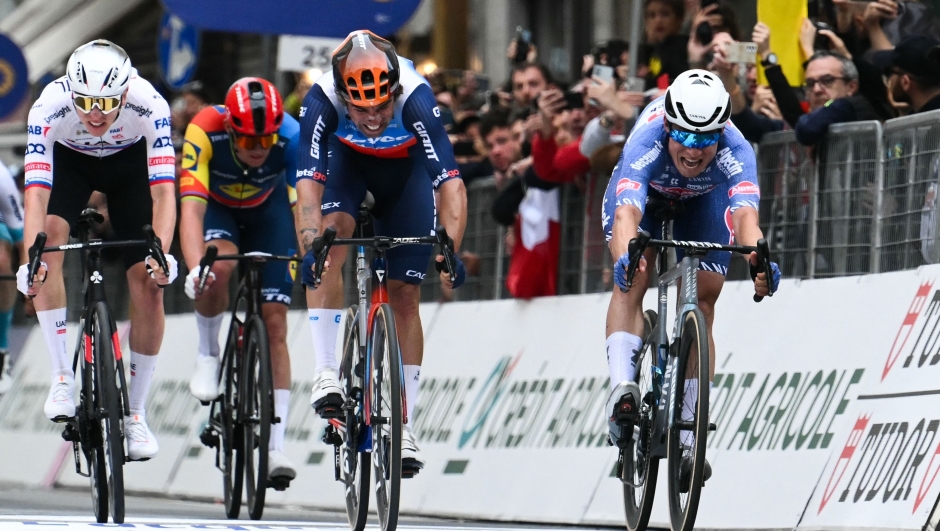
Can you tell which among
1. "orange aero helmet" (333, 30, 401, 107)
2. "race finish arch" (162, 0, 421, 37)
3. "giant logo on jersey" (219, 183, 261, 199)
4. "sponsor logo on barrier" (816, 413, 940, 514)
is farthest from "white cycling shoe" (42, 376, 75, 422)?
"race finish arch" (162, 0, 421, 37)

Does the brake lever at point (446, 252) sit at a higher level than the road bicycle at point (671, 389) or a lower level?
higher

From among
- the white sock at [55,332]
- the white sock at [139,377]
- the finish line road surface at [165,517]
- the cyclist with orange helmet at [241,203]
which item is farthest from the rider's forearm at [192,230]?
the finish line road surface at [165,517]

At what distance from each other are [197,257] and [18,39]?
16435mm

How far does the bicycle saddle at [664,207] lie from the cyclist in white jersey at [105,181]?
2.42m

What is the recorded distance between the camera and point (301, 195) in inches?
346

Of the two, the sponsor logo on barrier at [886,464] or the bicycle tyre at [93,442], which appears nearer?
the sponsor logo on barrier at [886,464]

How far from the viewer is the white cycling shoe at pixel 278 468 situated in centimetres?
1032

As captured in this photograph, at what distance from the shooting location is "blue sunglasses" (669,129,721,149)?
813 centimetres

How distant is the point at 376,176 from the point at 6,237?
452 centimetres

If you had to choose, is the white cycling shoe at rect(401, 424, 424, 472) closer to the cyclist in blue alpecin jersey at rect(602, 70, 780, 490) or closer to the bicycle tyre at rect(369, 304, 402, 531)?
the bicycle tyre at rect(369, 304, 402, 531)

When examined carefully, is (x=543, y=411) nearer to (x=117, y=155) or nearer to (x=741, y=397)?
(x=741, y=397)

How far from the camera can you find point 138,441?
30.2ft

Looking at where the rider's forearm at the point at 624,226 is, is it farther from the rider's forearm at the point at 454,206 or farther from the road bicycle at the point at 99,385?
the road bicycle at the point at 99,385

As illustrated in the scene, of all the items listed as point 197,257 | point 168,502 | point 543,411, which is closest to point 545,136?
point 543,411
